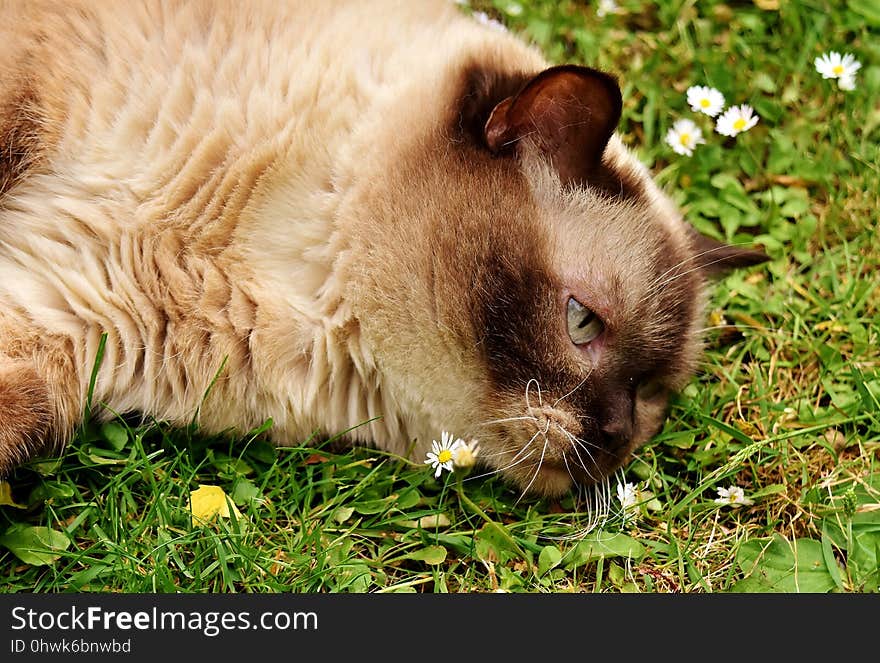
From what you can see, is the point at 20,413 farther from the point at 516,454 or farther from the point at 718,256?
the point at 718,256

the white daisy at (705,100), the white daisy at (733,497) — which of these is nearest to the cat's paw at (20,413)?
the white daisy at (733,497)

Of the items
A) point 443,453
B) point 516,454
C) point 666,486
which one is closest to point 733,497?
point 666,486

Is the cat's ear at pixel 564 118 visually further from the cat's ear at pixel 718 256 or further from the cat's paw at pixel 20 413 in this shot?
the cat's paw at pixel 20 413

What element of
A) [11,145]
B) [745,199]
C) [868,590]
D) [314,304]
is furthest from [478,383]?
[745,199]

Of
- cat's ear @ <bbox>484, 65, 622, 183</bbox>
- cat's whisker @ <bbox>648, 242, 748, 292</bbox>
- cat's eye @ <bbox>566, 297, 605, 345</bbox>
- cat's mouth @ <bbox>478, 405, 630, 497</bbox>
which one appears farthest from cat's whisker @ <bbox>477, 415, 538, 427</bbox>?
cat's ear @ <bbox>484, 65, 622, 183</bbox>

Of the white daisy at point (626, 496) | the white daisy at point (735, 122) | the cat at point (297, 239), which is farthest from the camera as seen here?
the white daisy at point (735, 122)

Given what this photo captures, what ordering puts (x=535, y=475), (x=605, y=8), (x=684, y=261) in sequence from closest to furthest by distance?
(x=535, y=475) → (x=684, y=261) → (x=605, y=8)
